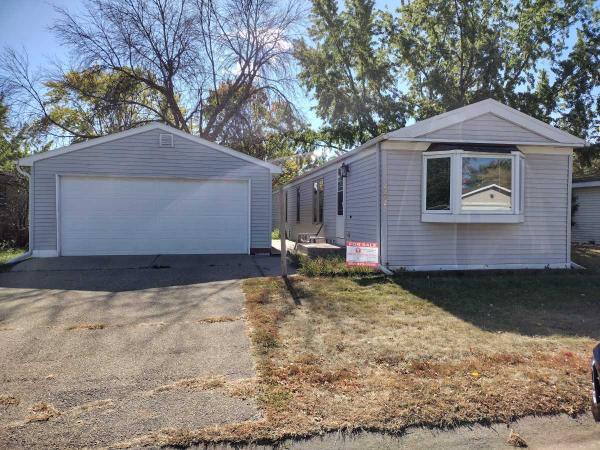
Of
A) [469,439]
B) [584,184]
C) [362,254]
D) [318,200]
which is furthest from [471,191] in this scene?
[584,184]

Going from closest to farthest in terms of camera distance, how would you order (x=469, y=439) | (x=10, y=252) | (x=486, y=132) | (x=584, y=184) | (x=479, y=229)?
(x=469, y=439) → (x=486, y=132) → (x=479, y=229) → (x=10, y=252) → (x=584, y=184)

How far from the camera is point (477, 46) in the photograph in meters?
19.9

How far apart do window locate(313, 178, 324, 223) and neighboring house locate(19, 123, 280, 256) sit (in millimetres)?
3233

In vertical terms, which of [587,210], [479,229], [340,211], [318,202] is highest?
[318,202]

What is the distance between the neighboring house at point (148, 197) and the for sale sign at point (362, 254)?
454 cm

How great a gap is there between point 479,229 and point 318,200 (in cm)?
669

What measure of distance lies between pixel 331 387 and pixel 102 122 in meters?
23.7

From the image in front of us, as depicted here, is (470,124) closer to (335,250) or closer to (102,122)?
(335,250)

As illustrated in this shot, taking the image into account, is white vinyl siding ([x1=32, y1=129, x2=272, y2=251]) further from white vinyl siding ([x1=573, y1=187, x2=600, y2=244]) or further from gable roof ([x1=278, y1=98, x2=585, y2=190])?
white vinyl siding ([x1=573, y1=187, x2=600, y2=244])

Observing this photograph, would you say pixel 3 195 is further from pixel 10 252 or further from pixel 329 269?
pixel 329 269

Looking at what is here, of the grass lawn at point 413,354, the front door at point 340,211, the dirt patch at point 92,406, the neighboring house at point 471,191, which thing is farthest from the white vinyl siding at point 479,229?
the dirt patch at point 92,406

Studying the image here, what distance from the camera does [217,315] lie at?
5797 millimetres

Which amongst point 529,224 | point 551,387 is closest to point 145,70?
point 529,224

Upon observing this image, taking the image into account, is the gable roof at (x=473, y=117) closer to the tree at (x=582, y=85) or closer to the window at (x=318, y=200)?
the window at (x=318, y=200)
